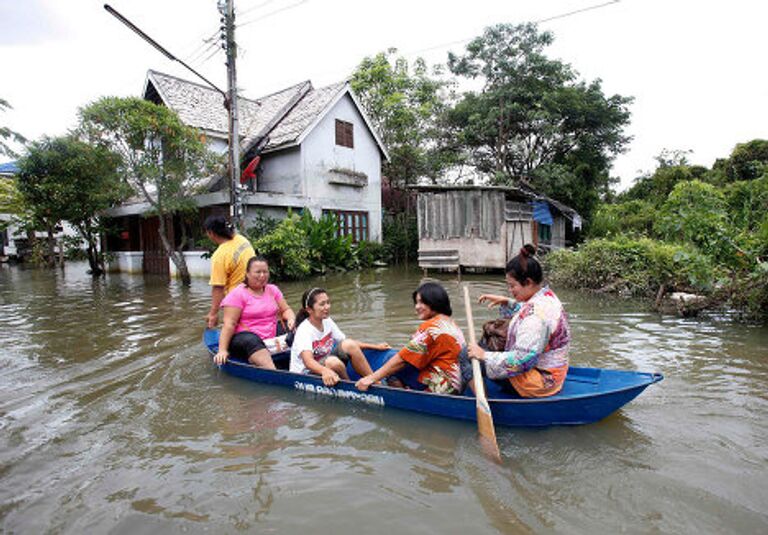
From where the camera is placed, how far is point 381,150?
20.2 metres

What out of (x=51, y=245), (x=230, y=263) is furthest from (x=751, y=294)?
(x=51, y=245)

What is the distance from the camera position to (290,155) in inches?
667

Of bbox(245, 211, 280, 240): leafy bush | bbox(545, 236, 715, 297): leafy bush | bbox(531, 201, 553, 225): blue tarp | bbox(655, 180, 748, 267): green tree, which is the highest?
bbox(531, 201, 553, 225): blue tarp

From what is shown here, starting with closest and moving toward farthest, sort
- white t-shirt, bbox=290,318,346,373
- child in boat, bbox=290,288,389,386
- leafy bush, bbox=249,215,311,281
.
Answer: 1. child in boat, bbox=290,288,389,386
2. white t-shirt, bbox=290,318,346,373
3. leafy bush, bbox=249,215,311,281

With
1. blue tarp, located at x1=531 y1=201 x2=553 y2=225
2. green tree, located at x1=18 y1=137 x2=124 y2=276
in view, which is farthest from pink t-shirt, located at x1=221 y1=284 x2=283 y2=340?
blue tarp, located at x1=531 y1=201 x2=553 y2=225

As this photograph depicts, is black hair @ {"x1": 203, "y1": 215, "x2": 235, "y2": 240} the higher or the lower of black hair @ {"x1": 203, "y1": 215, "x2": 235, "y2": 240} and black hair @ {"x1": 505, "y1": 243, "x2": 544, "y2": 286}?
the higher

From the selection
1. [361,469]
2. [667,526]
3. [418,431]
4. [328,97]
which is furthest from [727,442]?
[328,97]

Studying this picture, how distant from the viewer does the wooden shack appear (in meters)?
14.6

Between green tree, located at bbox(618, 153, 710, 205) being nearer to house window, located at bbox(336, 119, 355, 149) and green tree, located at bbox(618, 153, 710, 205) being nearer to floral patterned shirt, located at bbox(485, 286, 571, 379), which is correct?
house window, located at bbox(336, 119, 355, 149)

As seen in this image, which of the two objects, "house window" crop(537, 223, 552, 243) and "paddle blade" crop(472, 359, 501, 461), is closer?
"paddle blade" crop(472, 359, 501, 461)

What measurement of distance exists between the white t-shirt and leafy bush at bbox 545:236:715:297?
6.57m

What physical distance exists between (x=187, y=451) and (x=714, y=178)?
2387 cm

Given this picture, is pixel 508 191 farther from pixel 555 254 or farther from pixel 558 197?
pixel 558 197

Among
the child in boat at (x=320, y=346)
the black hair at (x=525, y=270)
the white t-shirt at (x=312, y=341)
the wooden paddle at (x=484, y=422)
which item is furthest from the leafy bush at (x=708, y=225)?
the white t-shirt at (x=312, y=341)
